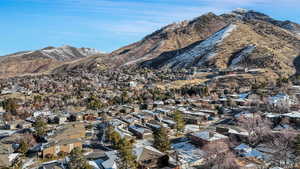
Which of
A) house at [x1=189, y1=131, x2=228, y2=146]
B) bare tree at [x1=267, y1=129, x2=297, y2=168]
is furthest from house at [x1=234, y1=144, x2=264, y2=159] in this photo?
house at [x1=189, y1=131, x2=228, y2=146]

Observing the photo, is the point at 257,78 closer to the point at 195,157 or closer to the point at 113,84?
the point at 113,84

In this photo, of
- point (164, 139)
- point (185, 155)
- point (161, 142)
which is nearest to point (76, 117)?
point (161, 142)

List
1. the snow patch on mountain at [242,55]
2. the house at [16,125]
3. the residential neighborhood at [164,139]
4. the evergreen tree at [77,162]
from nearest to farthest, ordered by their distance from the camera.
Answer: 1. the evergreen tree at [77,162]
2. the residential neighborhood at [164,139]
3. the house at [16,125]
4. the snow patch on mountain at [242,55]

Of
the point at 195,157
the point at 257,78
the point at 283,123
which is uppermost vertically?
the point at 257,78

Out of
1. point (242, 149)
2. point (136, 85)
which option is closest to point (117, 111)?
point (242, 149)

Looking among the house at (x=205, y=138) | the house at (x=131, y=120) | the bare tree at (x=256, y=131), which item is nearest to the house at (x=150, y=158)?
the house at (x=205, y=138)

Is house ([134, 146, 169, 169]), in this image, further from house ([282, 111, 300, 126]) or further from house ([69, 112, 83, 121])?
house ([69, 112, 83, 121])

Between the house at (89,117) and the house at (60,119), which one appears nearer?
A: the house at (60,119)

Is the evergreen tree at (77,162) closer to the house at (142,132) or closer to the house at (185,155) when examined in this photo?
the house at (185,155)
